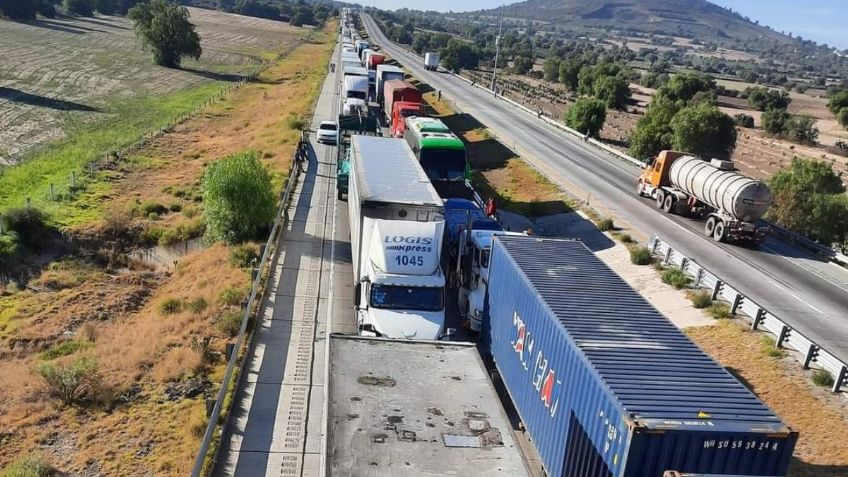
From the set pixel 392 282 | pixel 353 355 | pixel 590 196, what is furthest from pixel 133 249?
pixel 590 196

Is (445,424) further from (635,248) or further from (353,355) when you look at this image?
(635,248)

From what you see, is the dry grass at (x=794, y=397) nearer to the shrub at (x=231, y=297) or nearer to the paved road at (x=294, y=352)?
the paved road at (x=294, y=352)

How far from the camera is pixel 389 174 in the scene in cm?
2323

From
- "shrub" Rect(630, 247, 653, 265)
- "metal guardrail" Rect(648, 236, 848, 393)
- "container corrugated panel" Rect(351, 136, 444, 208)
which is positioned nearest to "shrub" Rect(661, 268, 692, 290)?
"metal guardrail" Rect(648, 236, 848, 393)

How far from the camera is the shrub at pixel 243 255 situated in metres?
26.3

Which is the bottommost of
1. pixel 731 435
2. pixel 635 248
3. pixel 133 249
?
pixel 133 249

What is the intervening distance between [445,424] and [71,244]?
26942 millimetres

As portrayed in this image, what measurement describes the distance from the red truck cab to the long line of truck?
83.2ft

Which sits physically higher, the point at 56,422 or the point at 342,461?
the point at 342,461

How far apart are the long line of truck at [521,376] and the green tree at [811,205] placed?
20955 mm

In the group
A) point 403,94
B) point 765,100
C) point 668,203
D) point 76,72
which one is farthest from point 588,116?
point 765,100

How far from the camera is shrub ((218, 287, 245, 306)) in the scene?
2248cm

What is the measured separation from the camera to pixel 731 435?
10.2m

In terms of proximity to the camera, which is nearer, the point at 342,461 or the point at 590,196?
the point at 342,461
